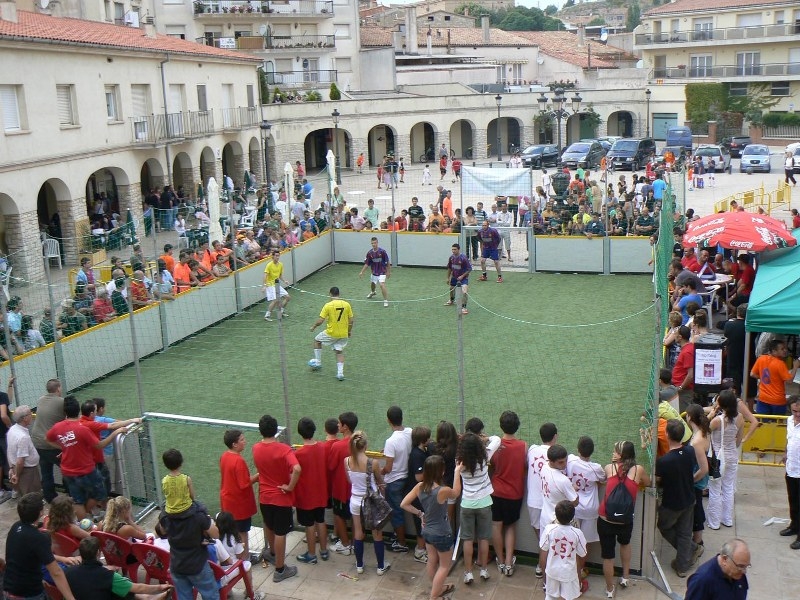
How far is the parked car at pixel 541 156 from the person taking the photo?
46.4 metres

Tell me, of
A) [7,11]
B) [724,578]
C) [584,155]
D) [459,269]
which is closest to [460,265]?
[459,269]

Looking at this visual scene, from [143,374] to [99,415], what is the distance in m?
5.07

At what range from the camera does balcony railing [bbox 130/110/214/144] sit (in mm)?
31000

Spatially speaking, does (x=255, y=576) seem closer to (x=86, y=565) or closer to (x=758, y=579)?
(x=86, y=565)

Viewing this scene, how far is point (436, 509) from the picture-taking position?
8258 mm

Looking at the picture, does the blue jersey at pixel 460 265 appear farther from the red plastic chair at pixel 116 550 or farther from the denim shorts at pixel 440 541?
the red plastic chair at pixel 116 550

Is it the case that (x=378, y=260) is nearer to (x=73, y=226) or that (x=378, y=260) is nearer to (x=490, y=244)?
(x=490, y=244)

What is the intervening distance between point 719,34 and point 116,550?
5708cm

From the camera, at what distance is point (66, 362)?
14445 mm

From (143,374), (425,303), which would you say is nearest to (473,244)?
(425,303)

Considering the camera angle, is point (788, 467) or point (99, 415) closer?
point (788, 467)

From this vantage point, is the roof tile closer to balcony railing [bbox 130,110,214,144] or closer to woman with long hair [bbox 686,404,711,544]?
balcony railing [bbox 130,110,214,144]

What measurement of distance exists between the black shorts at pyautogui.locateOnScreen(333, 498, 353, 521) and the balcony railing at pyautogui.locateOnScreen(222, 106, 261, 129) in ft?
101

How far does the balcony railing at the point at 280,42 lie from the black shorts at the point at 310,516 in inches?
1659
